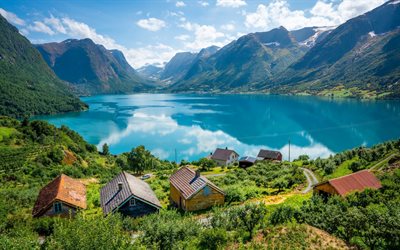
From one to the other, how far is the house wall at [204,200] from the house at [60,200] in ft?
38.4

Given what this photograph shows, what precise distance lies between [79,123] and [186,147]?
87187mm

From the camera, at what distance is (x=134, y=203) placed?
2873cm

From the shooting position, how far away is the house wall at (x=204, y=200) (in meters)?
32.4

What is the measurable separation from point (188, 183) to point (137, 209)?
24.4 ft

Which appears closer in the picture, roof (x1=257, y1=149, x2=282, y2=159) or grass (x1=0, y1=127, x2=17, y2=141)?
grass (x1=0, y1=127, x2=17, y2=141)

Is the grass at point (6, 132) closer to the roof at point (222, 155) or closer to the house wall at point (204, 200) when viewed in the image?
the roof at point (222, 155)

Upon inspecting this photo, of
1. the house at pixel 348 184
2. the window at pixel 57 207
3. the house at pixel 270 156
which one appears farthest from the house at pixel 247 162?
the window at pixel 57 207

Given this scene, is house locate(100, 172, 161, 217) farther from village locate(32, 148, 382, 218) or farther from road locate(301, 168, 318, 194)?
road locate(301, 168, 318, 194)

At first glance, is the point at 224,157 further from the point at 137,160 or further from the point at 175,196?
the point at 175,196

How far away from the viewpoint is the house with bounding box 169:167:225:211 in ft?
106

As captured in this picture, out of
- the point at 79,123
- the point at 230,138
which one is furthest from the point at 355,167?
the point at 79,123

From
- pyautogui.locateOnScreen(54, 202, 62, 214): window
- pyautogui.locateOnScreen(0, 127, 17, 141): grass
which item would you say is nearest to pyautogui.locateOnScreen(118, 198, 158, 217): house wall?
pyautogui.locateOnScreen(54, 202, 62, 214): window

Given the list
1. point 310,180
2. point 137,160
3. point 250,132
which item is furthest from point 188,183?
point 250,132

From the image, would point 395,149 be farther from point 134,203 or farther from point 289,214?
point 134,203
